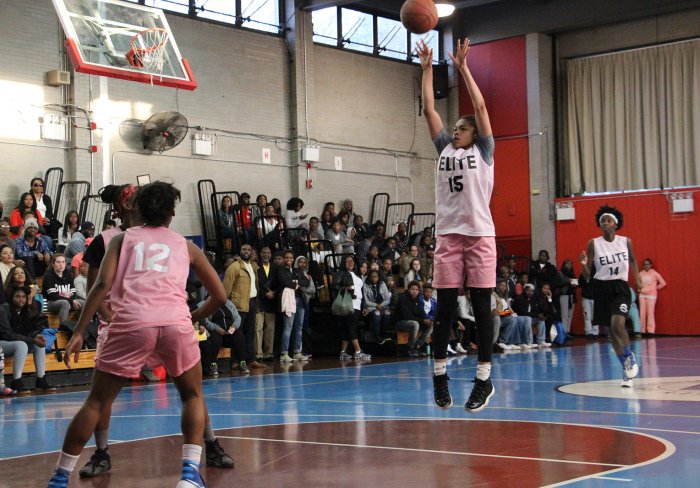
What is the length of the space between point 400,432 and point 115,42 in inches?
357

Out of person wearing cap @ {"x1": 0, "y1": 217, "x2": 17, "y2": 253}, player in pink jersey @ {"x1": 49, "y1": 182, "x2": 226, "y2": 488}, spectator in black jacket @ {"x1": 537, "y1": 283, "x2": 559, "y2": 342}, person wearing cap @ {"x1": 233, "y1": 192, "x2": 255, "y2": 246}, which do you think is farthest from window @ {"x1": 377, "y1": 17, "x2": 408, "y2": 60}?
player in pink jersey @ {"x1": 49, "y1": 182, "x2": 226, "y2": 488}

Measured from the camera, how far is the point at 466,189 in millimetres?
6344

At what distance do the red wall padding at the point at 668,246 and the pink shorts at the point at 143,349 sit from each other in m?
18.3

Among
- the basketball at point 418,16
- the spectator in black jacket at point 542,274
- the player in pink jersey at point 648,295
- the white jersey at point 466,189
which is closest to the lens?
the white jersey at point 466,189

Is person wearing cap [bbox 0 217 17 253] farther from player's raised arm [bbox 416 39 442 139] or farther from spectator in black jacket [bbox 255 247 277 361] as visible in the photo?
player's raised arm [bbox 416 39 442 139]

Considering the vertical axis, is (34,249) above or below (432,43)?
below

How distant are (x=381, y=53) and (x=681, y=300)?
28.7ft

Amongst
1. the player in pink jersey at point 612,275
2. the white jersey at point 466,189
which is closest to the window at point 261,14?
the player in pink jersey at point 612,275

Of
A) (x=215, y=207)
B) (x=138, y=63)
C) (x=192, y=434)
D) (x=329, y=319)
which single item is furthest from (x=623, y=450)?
(x=215, y=207)

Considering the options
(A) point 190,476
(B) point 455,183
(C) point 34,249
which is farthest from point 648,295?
(A) point 190,476

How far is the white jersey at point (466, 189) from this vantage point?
20.8 feet

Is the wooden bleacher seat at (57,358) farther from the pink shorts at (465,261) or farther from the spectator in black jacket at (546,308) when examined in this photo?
the spectator in black jacket at (546,308)

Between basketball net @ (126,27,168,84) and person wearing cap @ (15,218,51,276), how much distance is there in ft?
9.32

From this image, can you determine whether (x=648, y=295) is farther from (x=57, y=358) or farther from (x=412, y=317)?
(x=57, y=358)
